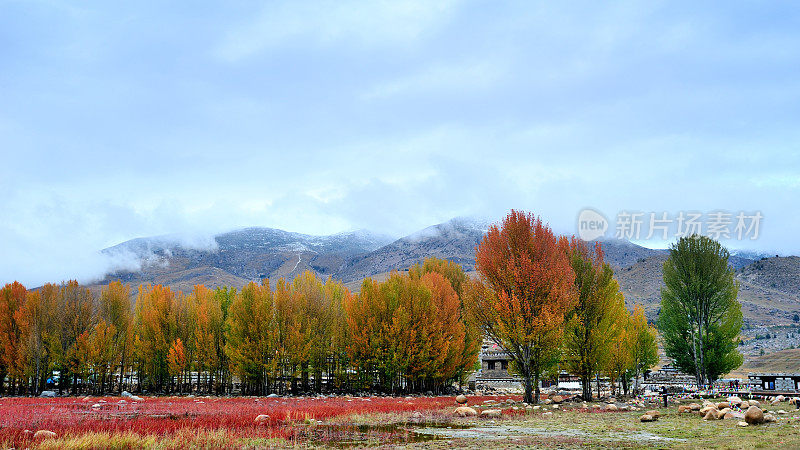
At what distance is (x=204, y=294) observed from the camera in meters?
54.4

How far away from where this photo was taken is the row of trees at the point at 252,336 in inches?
1736

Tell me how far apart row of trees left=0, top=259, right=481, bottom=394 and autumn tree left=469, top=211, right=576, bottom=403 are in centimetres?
1208

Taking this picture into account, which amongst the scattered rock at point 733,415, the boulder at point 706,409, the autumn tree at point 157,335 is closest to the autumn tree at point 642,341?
the boulder at point 706,409

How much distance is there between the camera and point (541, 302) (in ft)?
97.2

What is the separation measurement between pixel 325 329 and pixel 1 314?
3191 centimetres

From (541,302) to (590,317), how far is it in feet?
19.2

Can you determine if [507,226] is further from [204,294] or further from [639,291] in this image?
[639,291]

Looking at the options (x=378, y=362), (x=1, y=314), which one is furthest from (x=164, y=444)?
(x=1, y=314)

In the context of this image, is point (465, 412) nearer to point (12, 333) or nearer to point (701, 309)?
point (701, 309)

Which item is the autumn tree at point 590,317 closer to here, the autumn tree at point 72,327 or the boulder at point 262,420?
the boulder at point 262,420

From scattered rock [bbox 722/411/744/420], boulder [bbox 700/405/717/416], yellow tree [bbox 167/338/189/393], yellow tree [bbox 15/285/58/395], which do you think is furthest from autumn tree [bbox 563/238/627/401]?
yellow tree [bbox 15/285/58/395]

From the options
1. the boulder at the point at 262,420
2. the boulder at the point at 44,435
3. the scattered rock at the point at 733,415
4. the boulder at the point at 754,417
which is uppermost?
the boulder at the point at 44,435

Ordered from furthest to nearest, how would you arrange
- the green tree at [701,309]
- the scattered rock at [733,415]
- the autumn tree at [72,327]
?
the autumn tree at [72,327] → the green tree at [701,309] → the scattered rock at [733,415]

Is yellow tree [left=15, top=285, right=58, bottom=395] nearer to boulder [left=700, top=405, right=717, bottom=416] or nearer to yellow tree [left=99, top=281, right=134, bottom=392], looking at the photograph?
yellow tree [left=99, top=281, right=134, bottom=392]
